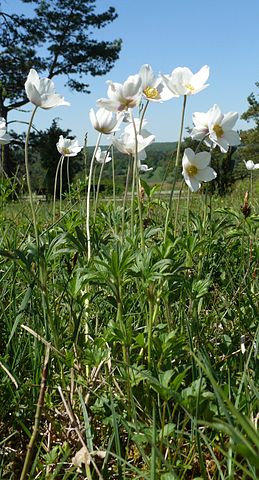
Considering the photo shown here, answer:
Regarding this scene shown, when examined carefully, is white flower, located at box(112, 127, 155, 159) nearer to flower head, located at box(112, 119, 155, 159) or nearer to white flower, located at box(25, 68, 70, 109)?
flower head, located at box(112, 119, 155, 159)

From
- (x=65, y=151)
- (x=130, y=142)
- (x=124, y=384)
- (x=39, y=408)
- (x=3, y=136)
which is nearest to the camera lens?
(x=39, y=408)

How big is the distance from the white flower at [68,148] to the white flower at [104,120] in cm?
56

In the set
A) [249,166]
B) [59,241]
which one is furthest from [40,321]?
[249,166]

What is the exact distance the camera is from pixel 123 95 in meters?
1.45

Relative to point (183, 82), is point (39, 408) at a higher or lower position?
lower

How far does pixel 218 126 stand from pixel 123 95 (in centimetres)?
27

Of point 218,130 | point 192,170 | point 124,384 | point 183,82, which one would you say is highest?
point 183,82

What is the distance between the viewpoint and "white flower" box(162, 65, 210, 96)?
146cm

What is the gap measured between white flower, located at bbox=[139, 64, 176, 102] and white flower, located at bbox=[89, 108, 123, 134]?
0.33 ft

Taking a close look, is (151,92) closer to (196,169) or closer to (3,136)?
(196,169)

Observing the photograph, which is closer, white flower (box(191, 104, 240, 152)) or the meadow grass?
the meadow grass

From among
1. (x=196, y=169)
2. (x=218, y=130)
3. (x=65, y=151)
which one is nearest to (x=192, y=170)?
(x=196, y=169)

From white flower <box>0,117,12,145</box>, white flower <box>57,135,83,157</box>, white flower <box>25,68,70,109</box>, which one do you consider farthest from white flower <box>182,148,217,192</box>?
white flower <box>57,135,83,157</box>

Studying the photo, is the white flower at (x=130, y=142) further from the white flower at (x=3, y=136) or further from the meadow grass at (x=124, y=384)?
the white flower at (x=3, y=136)
